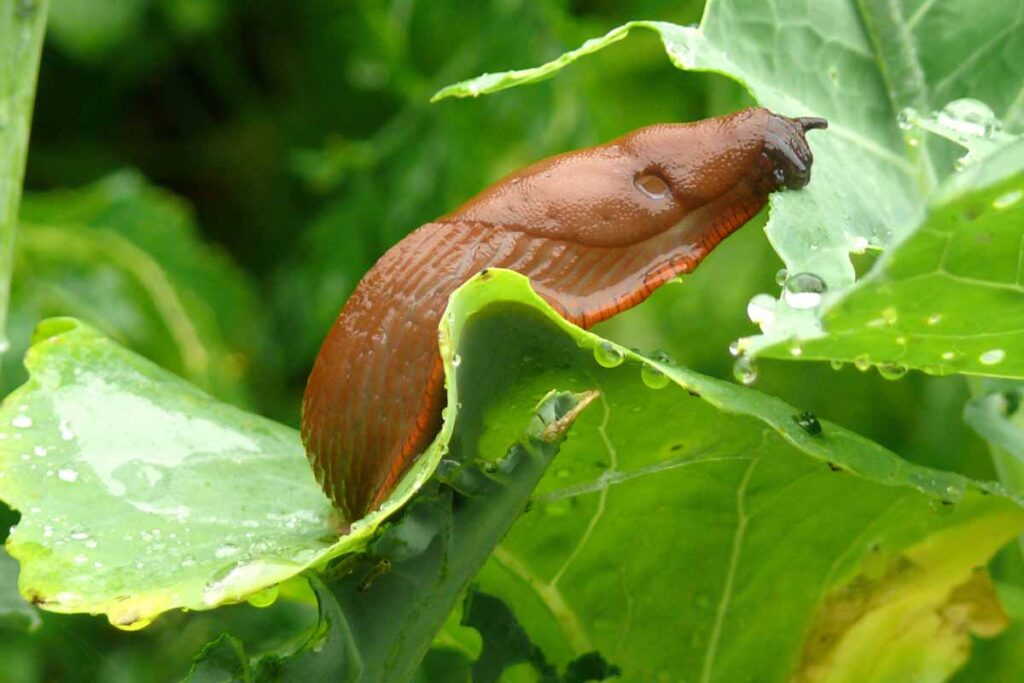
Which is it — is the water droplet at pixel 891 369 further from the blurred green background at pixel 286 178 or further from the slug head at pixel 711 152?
the blurred green background at pixel 286 178

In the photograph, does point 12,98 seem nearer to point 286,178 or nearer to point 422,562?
point 422,562

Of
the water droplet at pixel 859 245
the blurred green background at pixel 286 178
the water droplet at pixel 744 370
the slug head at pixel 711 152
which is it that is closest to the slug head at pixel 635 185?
the slug head at pixel 711 152

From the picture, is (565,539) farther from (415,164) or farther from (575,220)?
(415,164)

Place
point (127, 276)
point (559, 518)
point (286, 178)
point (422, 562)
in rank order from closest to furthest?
point (422, 562) < point (559, 518) < point (127, 276) < point (286, 178)

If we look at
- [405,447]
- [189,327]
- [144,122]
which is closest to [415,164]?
[189,327]

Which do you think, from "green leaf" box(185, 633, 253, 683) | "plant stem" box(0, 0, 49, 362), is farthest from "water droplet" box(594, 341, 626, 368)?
"plant stem" box(0, 0, 49, 362)

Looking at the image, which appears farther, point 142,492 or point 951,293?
point 142,492

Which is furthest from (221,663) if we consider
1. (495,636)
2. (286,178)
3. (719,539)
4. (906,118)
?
(286,178)

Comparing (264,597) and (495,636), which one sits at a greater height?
(264,597)
